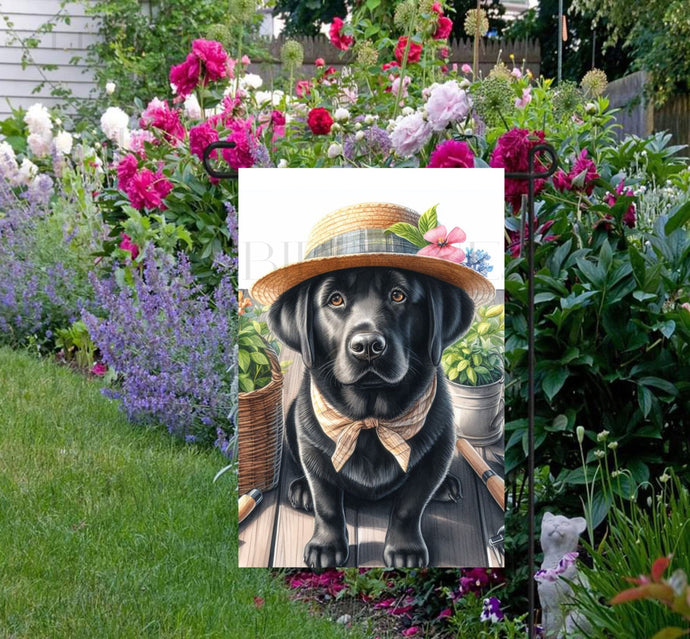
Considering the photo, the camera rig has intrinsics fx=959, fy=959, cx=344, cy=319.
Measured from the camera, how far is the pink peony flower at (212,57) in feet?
13.6

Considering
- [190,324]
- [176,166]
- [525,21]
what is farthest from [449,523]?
[525,21]

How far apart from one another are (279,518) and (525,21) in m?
19.8

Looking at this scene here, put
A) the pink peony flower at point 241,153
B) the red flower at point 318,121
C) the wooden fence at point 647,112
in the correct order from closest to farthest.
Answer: the pink peony flower at point 241,153 < the red flower at point 318,121 < the wooden fence at point 647,112

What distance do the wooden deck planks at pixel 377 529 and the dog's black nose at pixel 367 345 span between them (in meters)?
0.13

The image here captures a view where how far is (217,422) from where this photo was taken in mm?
3689

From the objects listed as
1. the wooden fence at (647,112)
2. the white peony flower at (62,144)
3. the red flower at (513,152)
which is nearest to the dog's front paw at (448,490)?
the red flower at (513,152)

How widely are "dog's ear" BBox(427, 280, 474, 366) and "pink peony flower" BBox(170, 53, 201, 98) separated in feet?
8.21

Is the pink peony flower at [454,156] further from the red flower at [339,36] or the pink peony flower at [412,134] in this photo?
the red flower at [339,36]

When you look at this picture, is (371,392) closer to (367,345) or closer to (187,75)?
(367,345)

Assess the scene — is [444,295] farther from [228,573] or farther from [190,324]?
[190,324]

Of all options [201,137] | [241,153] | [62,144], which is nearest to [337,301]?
[241,153]

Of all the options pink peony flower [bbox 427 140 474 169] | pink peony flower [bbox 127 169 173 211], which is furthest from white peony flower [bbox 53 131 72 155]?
pink peony flower [bbox 427 140 474 169]

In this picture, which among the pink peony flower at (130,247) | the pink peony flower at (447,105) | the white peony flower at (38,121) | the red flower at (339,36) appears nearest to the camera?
the pink peony flower at (447,105)

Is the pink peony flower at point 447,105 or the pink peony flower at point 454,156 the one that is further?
the pink peony flower at point 447,105
